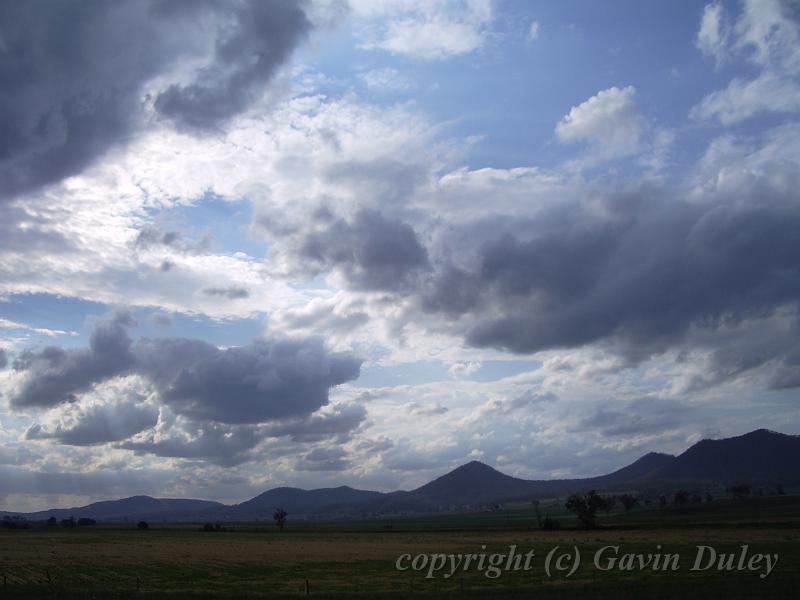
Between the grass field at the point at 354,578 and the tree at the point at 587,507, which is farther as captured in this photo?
the tree at the point at 587,507

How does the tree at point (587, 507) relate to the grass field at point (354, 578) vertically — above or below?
below

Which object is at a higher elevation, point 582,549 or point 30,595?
point 30,595

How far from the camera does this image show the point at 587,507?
15000 centimetres

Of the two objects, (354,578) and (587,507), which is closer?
(354,578)

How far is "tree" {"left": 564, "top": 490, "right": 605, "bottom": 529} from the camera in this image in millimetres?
148625

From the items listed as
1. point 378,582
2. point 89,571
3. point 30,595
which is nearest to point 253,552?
point 89,571

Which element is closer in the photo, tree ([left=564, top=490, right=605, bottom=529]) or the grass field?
the grass field

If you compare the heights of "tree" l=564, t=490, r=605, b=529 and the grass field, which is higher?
the grass field

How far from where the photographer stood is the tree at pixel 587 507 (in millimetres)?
148625

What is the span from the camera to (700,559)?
58406 mm

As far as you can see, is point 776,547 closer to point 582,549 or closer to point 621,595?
point 582,549

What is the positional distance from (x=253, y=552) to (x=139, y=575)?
34.7 m

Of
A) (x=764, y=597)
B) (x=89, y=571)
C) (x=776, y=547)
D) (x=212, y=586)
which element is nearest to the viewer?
(x=764, y=597)

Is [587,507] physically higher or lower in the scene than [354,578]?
lower
